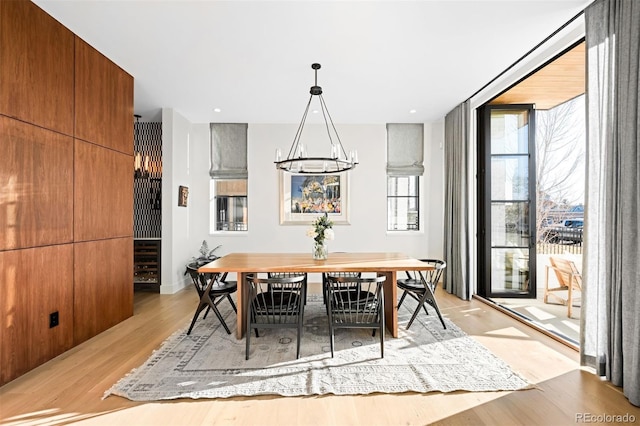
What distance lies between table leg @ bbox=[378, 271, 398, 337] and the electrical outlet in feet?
10.2

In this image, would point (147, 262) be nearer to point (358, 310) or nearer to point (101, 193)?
point (101, 193)

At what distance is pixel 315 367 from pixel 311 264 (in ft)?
3.34

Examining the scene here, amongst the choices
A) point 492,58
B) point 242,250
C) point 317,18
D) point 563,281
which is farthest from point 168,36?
point 563,281

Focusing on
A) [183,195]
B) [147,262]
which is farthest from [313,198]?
[147,262]

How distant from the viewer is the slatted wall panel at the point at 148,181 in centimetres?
544

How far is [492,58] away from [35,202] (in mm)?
4550

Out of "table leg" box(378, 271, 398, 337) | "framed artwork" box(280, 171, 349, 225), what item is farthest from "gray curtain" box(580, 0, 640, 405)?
Answer: "framed artwork" box(280, 171, 349, 225)

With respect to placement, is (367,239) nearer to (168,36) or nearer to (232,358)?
(232,358)

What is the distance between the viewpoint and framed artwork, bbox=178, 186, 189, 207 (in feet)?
17.7

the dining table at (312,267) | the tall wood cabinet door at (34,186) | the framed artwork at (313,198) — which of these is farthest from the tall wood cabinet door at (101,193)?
the framed artwork at (313,198)

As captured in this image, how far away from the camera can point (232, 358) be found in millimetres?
2877

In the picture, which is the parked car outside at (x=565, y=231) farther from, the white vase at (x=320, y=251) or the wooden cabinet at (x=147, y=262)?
the wooden cabinet at (x=147, y=262)

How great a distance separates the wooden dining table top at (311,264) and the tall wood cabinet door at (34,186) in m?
1.30

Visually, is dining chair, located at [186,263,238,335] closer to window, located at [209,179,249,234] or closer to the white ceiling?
the white ceiling
